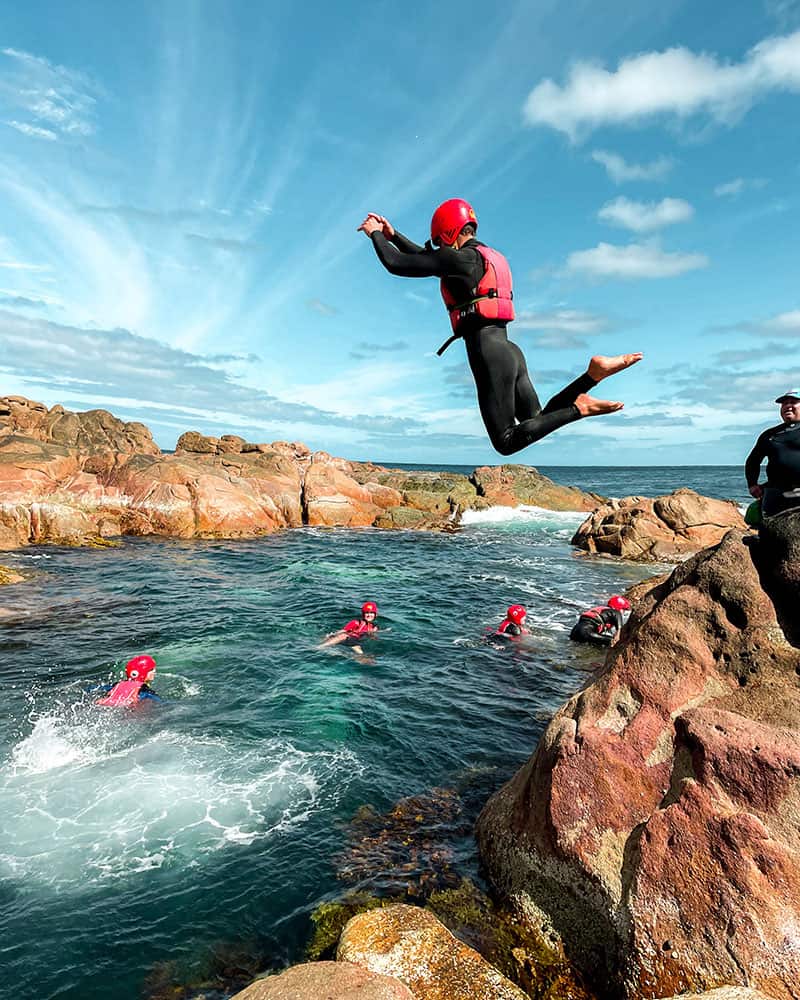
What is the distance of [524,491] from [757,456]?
45036mm

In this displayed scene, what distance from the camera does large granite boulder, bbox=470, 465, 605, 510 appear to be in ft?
162

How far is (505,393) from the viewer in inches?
187

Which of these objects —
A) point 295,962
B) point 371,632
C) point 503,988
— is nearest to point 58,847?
point 295,962

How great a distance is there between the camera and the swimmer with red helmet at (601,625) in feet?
53.5

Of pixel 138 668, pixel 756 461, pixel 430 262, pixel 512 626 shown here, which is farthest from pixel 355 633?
pixel 430 262

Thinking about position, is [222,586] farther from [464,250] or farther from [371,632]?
[464,250]

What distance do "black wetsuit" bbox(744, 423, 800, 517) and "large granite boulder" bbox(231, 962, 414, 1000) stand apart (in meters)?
5.67

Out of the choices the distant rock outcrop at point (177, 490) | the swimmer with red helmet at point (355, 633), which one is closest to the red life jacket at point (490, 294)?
the swimmer with red helmet at point (355, 633)

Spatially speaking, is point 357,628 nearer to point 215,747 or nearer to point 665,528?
point 215,747

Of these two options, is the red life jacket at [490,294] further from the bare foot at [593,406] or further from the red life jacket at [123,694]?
the red life jacket at [123,694]

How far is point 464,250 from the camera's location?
450 centimetres

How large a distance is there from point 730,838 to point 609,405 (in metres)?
3.51

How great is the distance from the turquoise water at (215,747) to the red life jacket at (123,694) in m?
0.25

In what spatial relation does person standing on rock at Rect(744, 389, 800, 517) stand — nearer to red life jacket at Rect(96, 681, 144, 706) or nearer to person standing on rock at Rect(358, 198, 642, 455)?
person standing on rock at Rect(358, 198, 642, 455)
